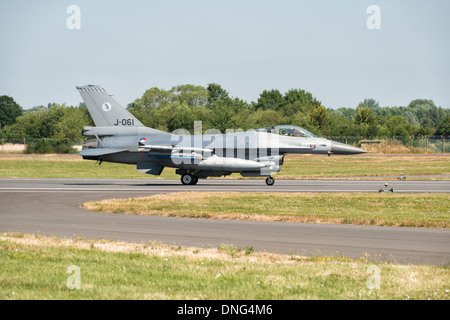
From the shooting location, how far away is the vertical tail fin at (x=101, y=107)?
31.3 metres

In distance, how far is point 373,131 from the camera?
265 feet

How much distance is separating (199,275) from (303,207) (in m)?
10.7

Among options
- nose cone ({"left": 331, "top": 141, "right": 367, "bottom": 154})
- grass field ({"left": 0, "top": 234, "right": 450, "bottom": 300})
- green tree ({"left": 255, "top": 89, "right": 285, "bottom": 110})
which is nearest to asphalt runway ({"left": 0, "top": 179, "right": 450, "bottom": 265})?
grass field ({"left": 0, "top": 234, "right": 450, "bottom": 300})

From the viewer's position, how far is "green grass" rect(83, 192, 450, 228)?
1628cm

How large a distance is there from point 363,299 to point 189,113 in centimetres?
8447

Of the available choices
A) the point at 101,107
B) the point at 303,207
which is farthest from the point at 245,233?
the point at 101,107

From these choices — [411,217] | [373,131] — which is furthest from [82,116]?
[411,217]

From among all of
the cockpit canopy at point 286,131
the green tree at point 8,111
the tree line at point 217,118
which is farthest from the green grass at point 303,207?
the green tree at point 8,111

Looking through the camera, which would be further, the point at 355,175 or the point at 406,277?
the point at 355,175

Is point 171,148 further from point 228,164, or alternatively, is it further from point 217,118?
point 217,118

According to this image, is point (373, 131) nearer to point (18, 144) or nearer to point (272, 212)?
point (18, 144)

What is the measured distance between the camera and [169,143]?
31.3m

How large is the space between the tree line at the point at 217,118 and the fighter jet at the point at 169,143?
80.3 ft

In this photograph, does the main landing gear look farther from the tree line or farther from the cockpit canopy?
the tree line
